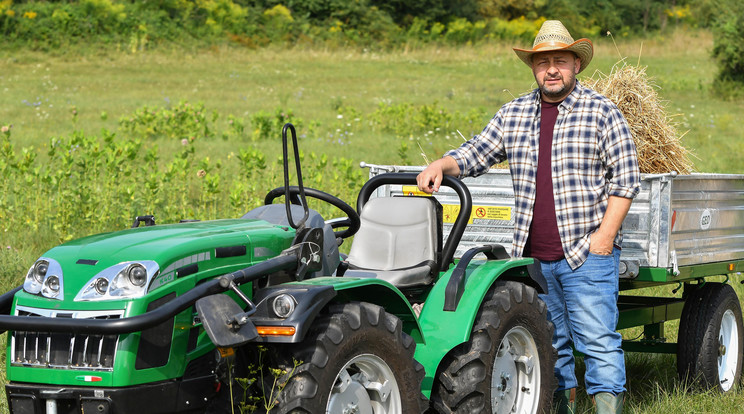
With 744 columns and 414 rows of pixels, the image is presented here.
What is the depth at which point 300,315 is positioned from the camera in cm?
315

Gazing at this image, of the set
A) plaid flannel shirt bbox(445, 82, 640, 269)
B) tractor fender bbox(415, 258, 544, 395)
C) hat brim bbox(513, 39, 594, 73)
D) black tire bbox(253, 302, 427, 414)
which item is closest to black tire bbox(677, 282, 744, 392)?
plaid flannel shirt bbox(445, 82, 640, 269)

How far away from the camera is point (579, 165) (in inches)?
168

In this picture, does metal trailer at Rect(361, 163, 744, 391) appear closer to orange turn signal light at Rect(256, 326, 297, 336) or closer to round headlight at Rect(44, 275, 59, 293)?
orange turn signal light at Rect(256, 326, 297, 336)

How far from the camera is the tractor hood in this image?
3.12 meters

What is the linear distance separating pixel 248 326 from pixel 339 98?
18.4m

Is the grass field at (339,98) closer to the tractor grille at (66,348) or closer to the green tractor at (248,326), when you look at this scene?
the green tractor at (248,326)

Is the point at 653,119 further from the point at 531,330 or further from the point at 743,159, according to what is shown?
the point at 743,159

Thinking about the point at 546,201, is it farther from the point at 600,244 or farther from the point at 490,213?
the point at 490,213

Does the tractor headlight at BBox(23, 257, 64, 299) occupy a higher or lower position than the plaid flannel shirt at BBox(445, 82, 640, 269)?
lower

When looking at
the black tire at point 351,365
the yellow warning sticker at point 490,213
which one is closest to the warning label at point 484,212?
the yellow warning sticker at point 490,213

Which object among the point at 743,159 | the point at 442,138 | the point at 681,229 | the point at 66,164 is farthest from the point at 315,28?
the point at 681,229

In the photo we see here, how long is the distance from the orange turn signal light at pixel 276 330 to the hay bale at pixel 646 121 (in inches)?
132

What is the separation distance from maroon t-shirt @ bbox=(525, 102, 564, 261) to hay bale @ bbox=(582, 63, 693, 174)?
1535 millimetres

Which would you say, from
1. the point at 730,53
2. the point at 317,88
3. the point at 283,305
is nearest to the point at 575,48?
the point at 283,305
